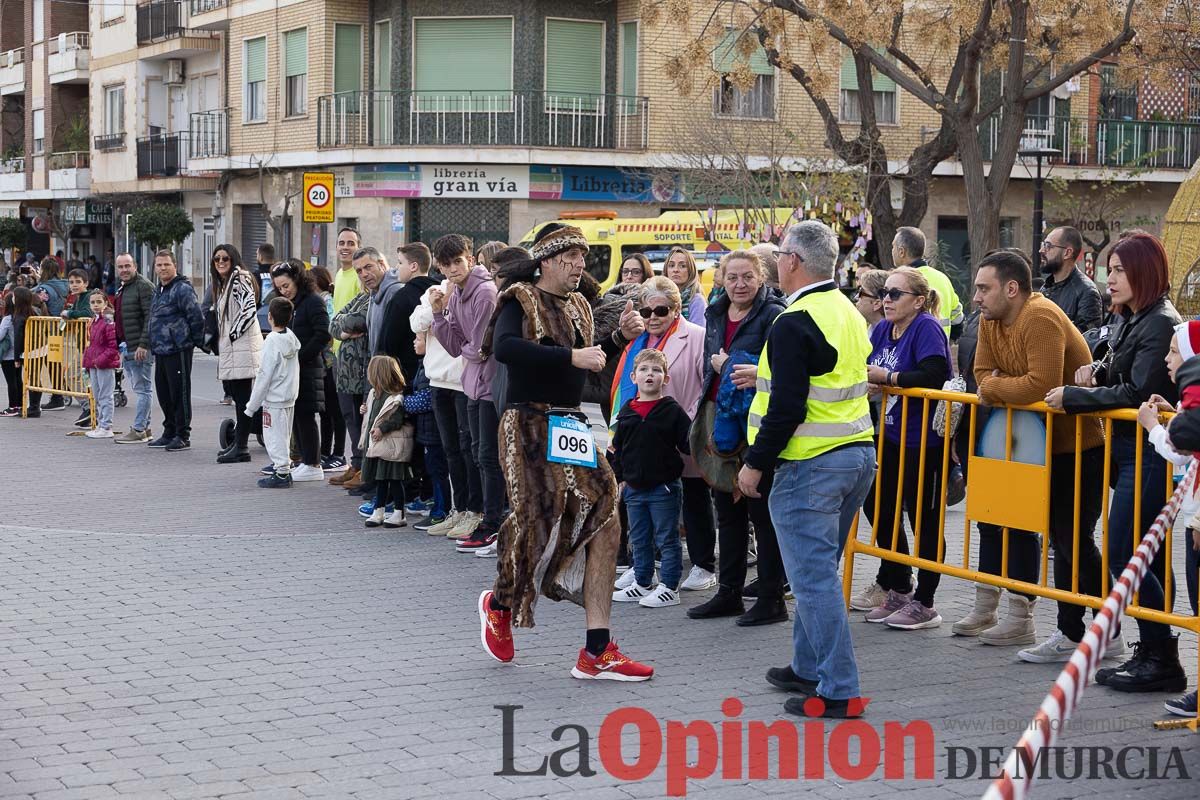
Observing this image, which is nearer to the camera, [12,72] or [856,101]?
[856,101]

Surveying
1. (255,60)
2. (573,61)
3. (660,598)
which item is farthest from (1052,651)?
(255,60)

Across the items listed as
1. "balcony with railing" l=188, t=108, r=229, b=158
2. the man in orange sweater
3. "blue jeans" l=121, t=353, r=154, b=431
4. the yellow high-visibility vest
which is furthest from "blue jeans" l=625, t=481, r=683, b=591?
"balcony with railing" l=188, t=108, r=229, b=158

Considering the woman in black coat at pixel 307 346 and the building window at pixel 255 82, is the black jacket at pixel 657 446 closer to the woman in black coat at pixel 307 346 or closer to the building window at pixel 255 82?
the woman in black coat at pixel 307 346

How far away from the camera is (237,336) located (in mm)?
14430

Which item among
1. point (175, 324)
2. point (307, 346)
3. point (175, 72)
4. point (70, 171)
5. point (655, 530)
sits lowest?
point (655, 530)

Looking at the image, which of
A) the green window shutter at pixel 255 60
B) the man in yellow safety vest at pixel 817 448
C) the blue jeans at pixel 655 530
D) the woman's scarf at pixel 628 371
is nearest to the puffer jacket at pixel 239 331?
the woman's scarf at pixel 628 371

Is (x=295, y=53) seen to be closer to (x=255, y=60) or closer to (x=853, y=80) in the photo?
(x=255, y=60)

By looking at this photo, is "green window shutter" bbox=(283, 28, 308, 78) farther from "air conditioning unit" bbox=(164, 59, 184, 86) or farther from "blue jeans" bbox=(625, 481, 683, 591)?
"blue jeans" bbox=(625, 481, 683, 591)

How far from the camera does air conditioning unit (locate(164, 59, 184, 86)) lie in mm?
42781

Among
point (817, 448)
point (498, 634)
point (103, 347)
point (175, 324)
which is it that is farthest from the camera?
point (103, 347)

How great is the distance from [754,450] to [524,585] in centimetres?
144

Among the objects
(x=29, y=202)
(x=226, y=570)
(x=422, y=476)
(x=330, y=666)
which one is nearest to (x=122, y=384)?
(x=422, y=476)

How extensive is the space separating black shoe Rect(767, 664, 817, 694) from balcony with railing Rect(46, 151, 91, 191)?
46063 mm

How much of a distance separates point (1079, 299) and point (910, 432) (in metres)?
1.79
